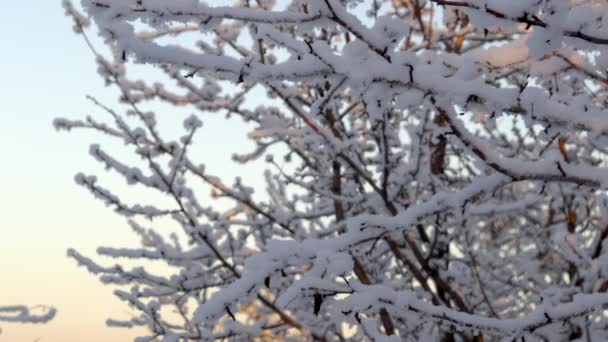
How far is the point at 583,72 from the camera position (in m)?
1.86

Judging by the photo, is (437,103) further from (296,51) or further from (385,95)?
(296,51)

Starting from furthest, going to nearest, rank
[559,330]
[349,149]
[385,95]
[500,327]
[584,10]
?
[349,149]
[559,330]
[500,327]
[385,95]
[584,10]

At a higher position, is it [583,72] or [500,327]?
[583,72]

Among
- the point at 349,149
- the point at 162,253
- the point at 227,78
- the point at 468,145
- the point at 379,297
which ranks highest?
the point at 349,149

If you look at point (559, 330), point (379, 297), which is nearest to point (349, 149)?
point (559, 330)

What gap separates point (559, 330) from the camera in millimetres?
3877

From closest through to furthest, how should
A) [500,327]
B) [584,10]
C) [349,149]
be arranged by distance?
[584,10] < [500,327] < [349,149]

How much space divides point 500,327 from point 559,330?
2.32 meters

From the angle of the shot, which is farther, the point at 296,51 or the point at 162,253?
the point at 162,253

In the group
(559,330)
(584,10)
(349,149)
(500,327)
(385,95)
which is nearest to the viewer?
(584,10)

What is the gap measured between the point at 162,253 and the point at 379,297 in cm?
246

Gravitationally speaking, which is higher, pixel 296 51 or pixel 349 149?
pixel 349 149

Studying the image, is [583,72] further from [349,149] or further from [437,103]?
[349,149]

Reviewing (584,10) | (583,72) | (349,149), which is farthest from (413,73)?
(349,149)
